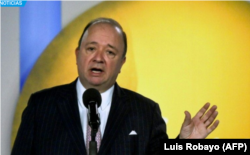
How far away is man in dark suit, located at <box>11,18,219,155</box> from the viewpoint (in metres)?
2.11

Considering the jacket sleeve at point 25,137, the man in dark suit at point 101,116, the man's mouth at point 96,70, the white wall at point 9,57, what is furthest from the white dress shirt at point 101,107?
the white wall at point 9,57

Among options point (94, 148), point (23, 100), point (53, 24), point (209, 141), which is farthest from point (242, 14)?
point (94, 148)

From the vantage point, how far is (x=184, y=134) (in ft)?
7.43

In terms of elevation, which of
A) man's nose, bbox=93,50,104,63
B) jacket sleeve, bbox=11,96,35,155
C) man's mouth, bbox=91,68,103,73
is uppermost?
man's nose, bbox=93,50,104,63

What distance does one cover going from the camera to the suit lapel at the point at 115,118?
2121 millimetres

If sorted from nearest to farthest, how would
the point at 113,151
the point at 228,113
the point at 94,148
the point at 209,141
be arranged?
1. the point at 94,148
2. the point at 113,151
3. the point at 209,141
4. the point at 228,113

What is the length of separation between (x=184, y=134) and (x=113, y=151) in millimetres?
418

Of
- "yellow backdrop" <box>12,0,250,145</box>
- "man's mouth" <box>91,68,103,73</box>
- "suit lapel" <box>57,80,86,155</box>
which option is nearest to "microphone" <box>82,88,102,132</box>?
"suit lapel" <box>57,80,86,155</box>

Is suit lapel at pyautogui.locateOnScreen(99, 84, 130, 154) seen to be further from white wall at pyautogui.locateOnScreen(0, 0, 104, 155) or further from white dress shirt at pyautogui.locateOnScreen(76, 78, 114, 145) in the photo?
white wall at pyautogui.locateOnScreen(0, 0, 104, 155)

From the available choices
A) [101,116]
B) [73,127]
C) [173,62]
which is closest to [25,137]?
[73,127]

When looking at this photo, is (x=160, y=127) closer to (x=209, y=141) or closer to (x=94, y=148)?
(x=209, y=141)

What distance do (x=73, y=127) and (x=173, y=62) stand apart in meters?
1.10

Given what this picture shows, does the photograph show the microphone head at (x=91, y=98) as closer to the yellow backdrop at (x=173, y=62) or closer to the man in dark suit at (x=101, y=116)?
the man in dark suit at (x=101, y=116)

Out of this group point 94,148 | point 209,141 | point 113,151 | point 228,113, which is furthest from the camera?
point 228,113
